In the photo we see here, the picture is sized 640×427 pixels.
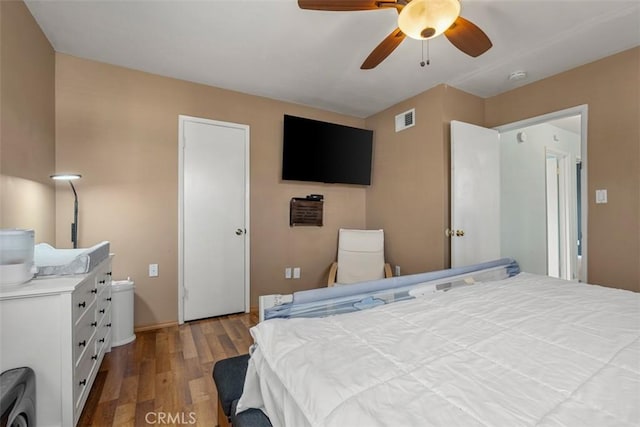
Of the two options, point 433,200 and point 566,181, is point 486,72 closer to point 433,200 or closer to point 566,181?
point 433,200

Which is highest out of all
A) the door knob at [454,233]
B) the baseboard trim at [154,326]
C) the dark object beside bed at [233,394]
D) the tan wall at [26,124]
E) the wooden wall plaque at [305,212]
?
the tan wall at [26,124]

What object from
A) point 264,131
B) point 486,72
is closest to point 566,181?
point 486,72

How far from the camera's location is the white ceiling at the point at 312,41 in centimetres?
185

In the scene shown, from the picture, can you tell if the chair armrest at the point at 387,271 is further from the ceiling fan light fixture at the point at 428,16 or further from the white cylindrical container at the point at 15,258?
the white cylindrical container at the point at 15,258

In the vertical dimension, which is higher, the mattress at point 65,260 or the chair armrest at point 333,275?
the mattress at point 65,260

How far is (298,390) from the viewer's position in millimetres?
692

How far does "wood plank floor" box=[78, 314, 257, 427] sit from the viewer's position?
1.55m

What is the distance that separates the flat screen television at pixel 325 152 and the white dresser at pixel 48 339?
2264 millimetres

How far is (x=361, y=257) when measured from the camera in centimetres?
334

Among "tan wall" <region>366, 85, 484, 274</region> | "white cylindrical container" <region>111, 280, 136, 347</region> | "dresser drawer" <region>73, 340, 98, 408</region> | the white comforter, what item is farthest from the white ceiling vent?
"dresser drawer" <region>73, 340, 98, 408</region>

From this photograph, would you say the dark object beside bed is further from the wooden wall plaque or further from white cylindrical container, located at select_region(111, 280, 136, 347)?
the wooden wall plaque

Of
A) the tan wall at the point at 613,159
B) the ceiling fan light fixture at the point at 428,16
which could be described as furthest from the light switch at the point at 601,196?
the ceiling fan light fixture at the point at 428,16

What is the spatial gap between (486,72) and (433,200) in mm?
1274

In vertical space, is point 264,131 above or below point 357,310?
above
